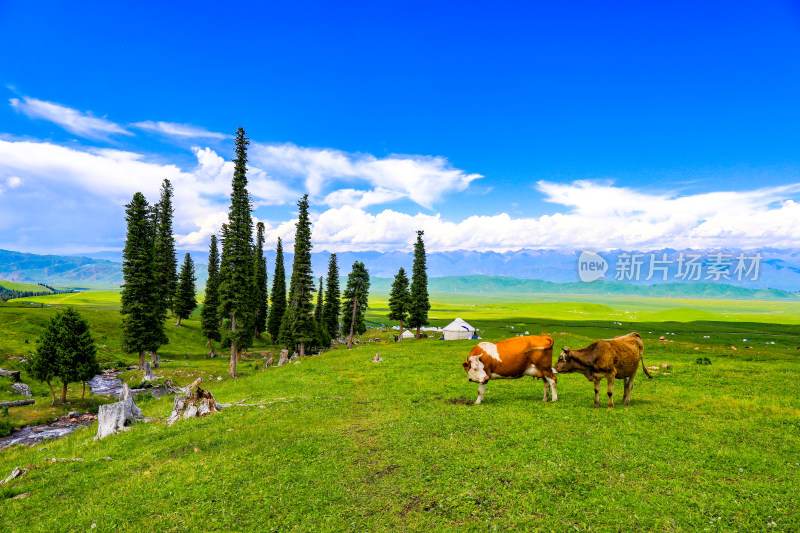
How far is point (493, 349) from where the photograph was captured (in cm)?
1633

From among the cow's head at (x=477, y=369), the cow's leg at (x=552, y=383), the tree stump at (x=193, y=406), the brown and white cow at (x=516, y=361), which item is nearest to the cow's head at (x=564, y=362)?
the brown and white cow at (x=516, y=361)

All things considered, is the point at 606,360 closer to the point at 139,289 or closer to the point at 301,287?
the point at 301,287

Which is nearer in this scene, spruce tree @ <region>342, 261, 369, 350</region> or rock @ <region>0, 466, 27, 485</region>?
rock @ <region>0, 466, 27, 485</region>

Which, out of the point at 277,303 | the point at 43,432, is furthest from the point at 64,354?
the point at 277,303

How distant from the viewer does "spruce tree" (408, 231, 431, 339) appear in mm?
61594

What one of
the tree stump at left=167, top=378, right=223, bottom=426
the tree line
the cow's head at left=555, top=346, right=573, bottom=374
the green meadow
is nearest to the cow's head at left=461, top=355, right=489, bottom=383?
the green meadow

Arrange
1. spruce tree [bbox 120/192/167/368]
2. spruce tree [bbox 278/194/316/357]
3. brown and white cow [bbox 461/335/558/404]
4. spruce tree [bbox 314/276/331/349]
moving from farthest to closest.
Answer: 1. spruce tree [bbox 314/276/331/349]
2. spruce tree [bbox 278/194/316/357]
3. spruce tree [bbox 120/192/167/368]
4. brown and white cow [bbox 461/335/558/404]

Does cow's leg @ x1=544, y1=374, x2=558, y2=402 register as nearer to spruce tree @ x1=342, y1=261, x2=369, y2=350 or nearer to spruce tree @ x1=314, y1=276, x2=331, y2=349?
spruce tree @ x1=342, y1=261, x2=369, y2=350

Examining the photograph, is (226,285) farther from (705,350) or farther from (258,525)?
(705,350)

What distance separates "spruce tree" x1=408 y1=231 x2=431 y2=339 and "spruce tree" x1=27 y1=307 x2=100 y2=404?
43785 mm

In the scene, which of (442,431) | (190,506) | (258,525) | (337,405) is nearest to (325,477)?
(258,525)

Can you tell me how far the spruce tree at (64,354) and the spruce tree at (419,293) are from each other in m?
43.8

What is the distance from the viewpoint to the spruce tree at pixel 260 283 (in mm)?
73500

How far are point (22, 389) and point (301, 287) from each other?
96.7 ft
